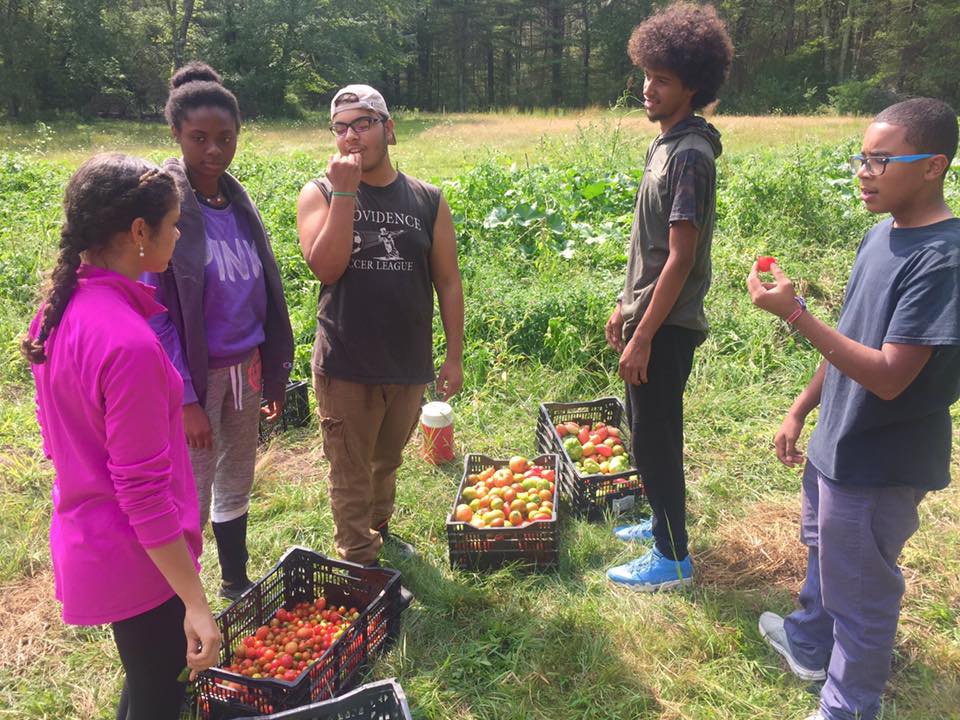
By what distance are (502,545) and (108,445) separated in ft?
6.75

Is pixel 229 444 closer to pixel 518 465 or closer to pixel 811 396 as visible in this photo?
pixel 518 465

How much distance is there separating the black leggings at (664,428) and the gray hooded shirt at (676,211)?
0.11m

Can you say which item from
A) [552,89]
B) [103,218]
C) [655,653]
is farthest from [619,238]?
[552,89]

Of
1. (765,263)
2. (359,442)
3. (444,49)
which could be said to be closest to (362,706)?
(359,442)

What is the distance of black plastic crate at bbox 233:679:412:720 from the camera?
6.98 ft

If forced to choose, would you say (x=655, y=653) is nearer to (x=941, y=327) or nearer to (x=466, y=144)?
(x=941, y=327)

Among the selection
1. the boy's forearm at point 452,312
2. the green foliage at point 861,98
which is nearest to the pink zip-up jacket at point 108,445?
the boy's forearm at point 452,312

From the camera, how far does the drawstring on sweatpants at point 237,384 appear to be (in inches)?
107

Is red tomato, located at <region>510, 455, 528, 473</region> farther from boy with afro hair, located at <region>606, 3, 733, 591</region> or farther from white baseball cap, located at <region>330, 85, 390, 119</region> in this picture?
white baseball cap, located at <region>330, 85, 390, 119</region>

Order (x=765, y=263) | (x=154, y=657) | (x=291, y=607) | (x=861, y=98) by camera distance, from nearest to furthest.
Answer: (x=154, y=657) → (x=765, y=263) → (x=291, y=607) → (x=861, y=98)

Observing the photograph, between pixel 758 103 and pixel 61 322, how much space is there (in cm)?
3853

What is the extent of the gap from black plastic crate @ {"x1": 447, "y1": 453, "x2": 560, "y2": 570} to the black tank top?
82 cm

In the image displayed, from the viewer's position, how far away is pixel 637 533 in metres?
3.48

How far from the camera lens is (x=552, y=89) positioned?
4478cm
